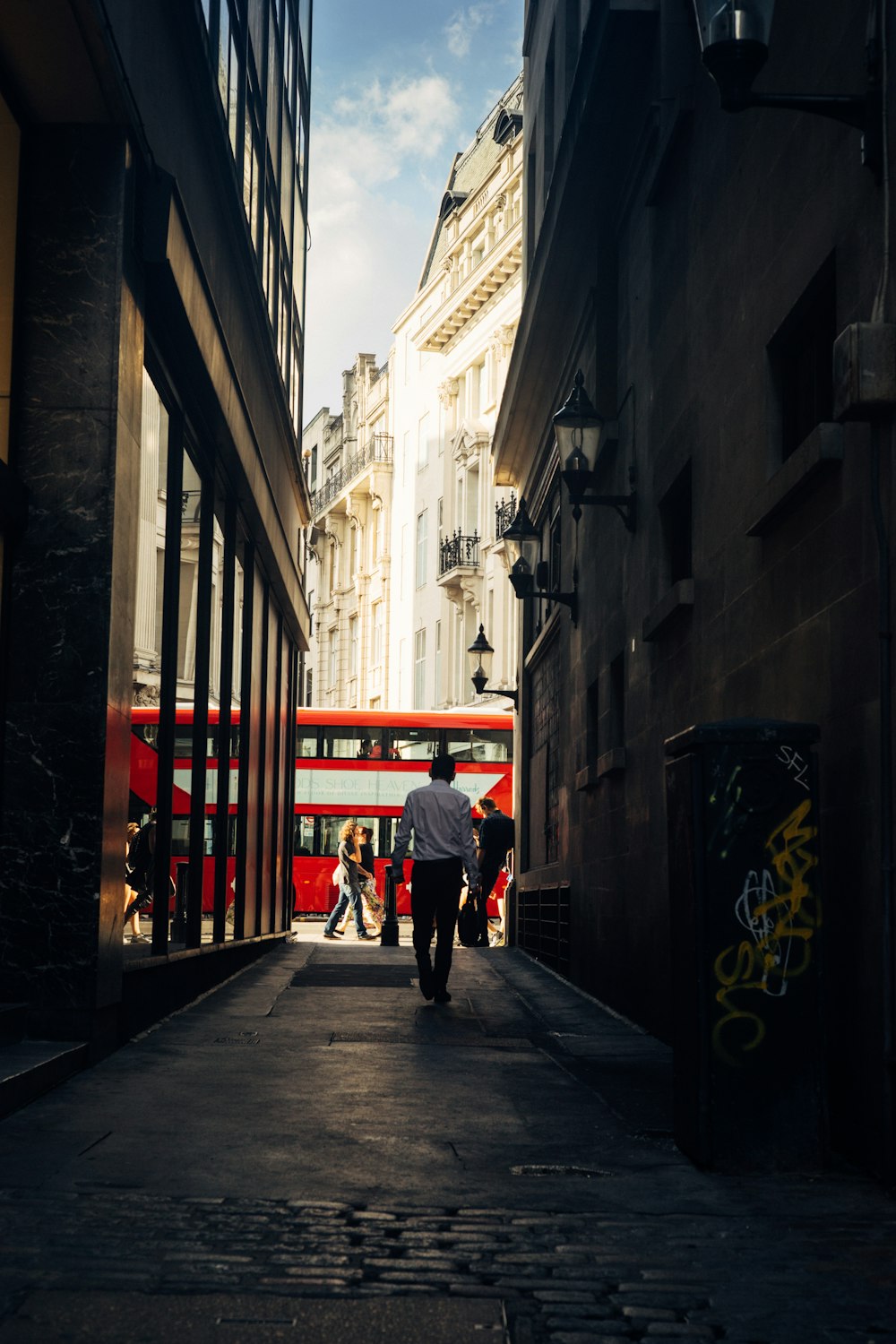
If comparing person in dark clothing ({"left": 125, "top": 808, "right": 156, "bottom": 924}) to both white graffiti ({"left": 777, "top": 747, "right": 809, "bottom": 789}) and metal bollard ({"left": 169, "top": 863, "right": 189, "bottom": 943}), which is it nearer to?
metal bollard ({"left": 169, "top": 863, "right": 189, "bottom": 943})

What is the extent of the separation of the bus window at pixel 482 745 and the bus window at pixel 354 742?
141 centimetres

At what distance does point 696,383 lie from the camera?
9.38 metres

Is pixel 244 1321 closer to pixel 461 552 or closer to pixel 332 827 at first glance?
pixel 332 827

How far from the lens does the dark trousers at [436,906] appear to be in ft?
36.8

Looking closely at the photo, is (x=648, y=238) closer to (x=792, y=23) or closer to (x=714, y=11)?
(x=792, y=23)

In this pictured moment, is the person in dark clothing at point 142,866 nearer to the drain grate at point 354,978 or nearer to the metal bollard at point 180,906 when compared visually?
the metal bollard at point 180,906

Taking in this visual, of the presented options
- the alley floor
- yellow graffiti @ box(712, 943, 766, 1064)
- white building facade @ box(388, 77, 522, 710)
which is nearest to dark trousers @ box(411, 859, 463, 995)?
the alley floor

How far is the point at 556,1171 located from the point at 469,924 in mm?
15606

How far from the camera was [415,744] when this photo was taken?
1208 inches

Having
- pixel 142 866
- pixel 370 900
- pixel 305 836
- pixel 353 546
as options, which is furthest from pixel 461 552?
pixel 142 866

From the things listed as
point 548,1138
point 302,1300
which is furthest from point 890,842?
point 302,1300

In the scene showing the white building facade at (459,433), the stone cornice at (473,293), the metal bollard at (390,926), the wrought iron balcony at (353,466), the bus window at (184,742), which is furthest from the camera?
the wrought iron balcony at (353,466)

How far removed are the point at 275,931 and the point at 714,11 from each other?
16021 millimetres

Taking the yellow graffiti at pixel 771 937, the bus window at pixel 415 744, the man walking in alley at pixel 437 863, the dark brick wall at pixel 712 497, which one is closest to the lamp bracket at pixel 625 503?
the dark brick wall at pixel 712 497
